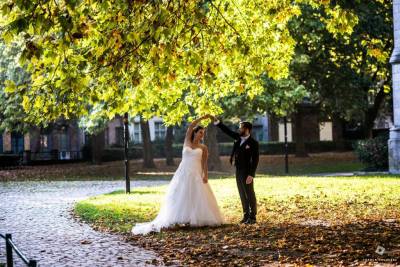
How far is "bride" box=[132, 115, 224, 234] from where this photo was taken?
1204cm

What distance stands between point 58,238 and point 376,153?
57.0 feet

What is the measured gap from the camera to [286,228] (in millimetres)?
11695

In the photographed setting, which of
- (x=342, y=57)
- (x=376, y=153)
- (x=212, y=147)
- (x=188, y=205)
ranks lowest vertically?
(x=188, y=205)

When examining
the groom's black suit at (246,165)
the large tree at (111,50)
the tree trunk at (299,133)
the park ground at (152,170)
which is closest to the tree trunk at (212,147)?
the park ground at (152,170)

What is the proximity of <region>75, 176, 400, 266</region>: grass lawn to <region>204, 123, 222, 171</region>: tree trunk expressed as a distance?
13.3 meters

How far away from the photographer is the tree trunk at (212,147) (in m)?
32.9

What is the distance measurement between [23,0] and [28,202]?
39.9 ft

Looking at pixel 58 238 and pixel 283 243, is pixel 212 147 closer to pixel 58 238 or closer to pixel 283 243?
pixel 58 238

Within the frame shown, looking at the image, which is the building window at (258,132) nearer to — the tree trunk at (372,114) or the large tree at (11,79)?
the tree trunk at (372,114)

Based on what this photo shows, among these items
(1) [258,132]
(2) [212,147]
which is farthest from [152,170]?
(1) [258,132]

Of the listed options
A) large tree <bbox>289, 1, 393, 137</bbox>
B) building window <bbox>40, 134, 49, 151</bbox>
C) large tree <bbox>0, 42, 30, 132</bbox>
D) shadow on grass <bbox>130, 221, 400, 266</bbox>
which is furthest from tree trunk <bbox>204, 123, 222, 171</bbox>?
building window <bbox>40, 134, 49, 151</bbox>

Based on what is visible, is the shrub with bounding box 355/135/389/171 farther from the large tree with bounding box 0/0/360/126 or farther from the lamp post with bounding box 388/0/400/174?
the large tree with bounding box 0/0/360/126

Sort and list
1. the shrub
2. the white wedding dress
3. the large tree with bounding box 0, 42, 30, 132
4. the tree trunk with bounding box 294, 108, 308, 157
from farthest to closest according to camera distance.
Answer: the tree trunk with bounding box 294, 108, 308, 157
the large tree with bounding box 0, 42, 30, 132
the shrub
the white wedding dress

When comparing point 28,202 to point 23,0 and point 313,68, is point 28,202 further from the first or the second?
point 313,68
